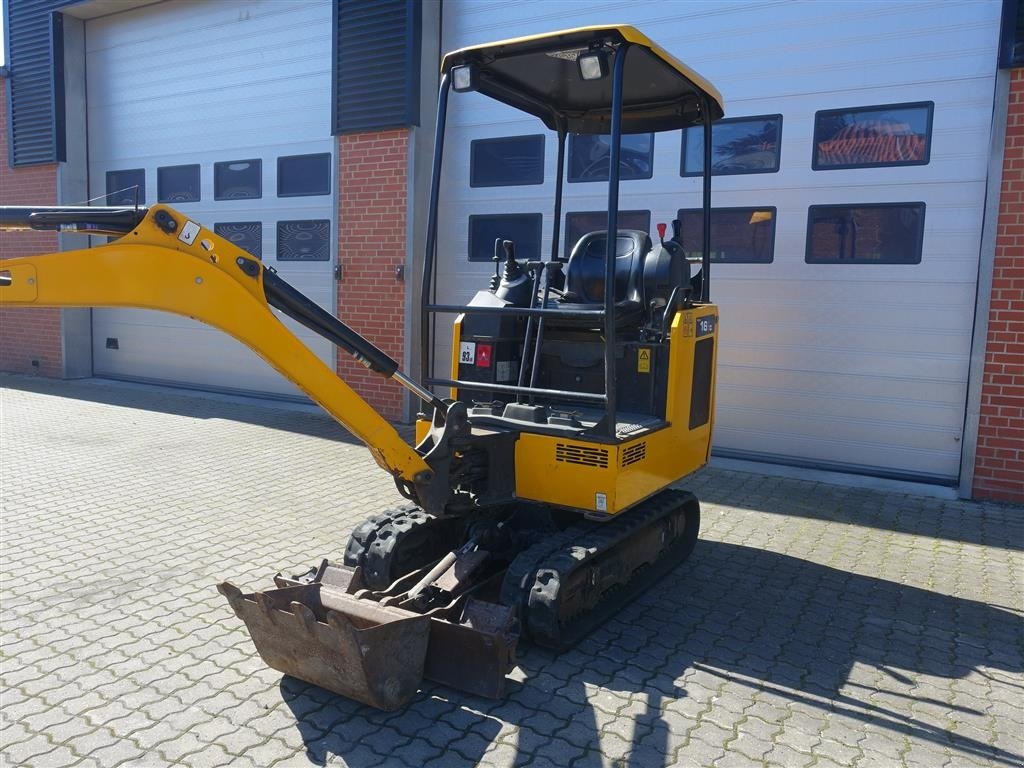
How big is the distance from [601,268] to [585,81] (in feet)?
3.73

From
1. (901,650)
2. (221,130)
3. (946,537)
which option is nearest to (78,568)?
(901,650)

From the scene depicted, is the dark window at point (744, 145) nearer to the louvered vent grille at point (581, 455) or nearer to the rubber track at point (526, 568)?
the louvered vent grille at point (581, 455)

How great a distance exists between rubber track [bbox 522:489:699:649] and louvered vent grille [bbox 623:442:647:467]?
1.33ft

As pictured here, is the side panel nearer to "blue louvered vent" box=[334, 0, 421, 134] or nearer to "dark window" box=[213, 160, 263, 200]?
"blue louvered vent" box=[334, 0, 421, 134]

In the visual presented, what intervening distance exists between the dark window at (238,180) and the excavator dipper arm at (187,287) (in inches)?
318

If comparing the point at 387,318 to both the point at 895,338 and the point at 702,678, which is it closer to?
the point at 895,338

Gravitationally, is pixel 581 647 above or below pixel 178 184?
below

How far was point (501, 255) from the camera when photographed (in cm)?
555

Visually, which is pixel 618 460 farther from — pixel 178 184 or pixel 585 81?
pixel 178 184

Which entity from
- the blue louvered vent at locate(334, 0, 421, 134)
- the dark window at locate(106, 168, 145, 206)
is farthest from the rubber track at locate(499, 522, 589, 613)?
the dark window at locate(106, 168, 145, 206)

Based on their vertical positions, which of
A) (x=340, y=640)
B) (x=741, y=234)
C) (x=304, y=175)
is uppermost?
(x=304, y=175)

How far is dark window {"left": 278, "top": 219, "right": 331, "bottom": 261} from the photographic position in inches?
412

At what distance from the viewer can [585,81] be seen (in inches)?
198

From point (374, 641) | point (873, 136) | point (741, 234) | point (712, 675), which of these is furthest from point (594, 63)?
point (873, 136)
